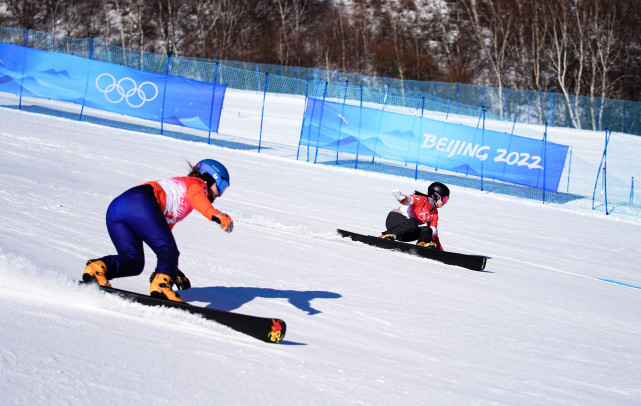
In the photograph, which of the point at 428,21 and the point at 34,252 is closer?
the point at 34,252

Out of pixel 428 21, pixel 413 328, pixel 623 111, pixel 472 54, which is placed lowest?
pixel 413 328

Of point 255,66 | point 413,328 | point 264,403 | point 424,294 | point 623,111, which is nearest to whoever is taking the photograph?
point 264,403

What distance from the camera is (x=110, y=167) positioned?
497 inches

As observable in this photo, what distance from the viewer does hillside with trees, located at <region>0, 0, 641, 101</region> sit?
4003 cm

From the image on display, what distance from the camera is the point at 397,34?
166ft

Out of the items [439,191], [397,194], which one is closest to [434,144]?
[439,191]

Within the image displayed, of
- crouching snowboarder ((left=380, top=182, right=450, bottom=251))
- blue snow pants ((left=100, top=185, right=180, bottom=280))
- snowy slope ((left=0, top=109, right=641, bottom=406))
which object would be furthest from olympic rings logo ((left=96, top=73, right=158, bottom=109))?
blue snow pants ((left=100, top=185, right=180, bottom=280))

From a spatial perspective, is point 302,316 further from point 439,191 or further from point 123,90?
point 123,90

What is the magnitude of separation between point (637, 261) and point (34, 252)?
10735mm

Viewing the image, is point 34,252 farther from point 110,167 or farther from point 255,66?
point 255,66

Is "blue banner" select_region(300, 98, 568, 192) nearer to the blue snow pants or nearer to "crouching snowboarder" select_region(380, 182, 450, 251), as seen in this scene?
"crouching snowboarder" select_region(380, 182, 450, 251)

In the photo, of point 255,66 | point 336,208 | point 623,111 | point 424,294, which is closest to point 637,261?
point 336,208

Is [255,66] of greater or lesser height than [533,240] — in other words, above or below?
above

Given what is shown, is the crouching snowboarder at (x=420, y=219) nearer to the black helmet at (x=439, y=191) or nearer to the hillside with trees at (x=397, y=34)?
the black helmet at (x=439, y=191)
